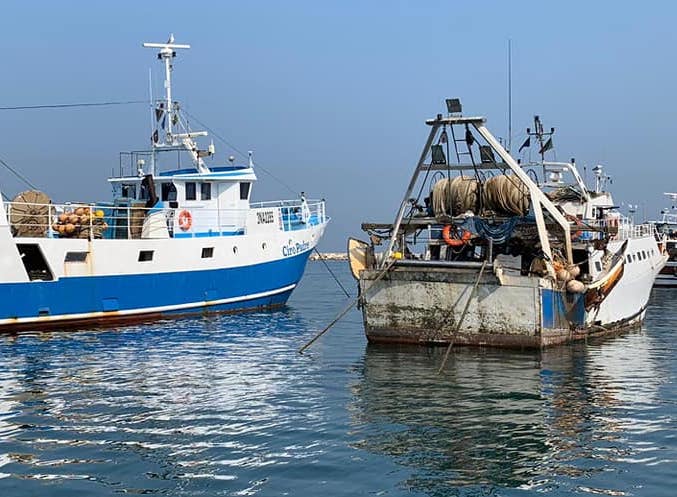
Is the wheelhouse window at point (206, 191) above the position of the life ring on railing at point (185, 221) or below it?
above

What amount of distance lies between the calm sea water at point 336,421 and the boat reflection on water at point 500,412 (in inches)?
1.6

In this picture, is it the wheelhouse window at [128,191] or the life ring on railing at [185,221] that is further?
the wheelhouse window at [128,191]

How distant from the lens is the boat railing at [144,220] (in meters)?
25.4

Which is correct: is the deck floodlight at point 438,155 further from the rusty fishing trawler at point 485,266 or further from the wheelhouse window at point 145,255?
the wheelhouse window at point 145,255

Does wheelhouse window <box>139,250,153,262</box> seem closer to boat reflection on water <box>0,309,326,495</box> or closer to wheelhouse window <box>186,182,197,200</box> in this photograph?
wheelhouse window <box>186,182,197,200</box>

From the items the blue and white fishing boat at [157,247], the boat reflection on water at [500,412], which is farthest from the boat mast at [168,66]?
the boat reflection on water at [500,412]

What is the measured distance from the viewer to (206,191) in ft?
102

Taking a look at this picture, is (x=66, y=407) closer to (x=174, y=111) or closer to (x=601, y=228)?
(x=601, y=228)

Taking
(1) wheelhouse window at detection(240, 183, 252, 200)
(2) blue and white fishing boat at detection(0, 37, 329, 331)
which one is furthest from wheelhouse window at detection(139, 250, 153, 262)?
(1) wheelhouse window at detection(240, 183, 252, 200)

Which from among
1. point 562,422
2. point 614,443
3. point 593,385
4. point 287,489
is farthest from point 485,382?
point 287,489

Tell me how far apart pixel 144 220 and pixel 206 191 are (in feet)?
11.8

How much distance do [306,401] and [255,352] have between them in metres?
6.53

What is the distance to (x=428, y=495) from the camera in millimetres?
9297

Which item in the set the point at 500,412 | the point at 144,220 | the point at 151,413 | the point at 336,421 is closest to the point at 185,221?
the point at 144,220
